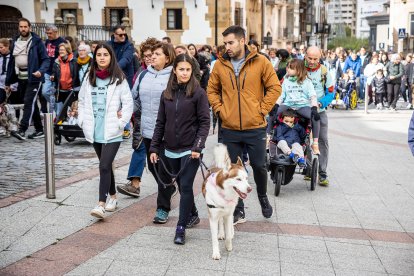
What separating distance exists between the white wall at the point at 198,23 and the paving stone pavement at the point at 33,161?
23.3m

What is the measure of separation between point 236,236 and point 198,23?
29812mm

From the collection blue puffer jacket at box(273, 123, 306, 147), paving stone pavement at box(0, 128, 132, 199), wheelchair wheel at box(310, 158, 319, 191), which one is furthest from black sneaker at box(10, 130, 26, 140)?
wheelchair wheel at box(310, 158, 319, 191)

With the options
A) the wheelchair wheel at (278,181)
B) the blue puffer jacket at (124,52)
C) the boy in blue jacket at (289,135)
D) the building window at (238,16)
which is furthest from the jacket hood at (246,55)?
the building window at (238,16)

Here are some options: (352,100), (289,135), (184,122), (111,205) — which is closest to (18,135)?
(111,205)

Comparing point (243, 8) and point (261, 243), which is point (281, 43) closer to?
point (243, 8)

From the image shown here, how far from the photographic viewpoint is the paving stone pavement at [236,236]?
5.18 meters

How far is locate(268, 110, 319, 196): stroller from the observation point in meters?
7.85

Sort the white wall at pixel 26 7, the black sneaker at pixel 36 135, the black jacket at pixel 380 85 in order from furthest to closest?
the white wall at pixel 26 7, the black jacket at pixel 380 85, the black sneaker at pixel 36 135

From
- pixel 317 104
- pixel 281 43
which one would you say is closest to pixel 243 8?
pixel 281 43

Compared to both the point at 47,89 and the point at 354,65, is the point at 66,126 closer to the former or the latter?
the point at 47,89

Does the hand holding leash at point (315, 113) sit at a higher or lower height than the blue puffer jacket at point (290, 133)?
higher

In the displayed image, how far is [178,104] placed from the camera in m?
5.79

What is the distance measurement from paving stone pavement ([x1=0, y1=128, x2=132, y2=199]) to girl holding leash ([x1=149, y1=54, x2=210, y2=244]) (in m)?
2.80

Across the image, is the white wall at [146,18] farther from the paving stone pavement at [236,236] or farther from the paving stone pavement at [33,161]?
the paving stone pavement at [236,236]
